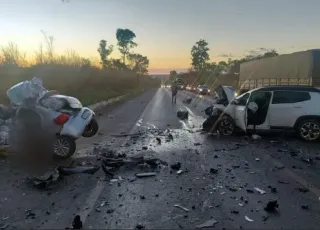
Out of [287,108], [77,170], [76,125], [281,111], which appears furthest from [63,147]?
[287,108]

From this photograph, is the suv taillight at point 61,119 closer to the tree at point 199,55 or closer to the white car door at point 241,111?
the white car door at point 241,111

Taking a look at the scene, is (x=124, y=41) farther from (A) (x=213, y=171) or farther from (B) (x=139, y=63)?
(A) (x=213, y=171)

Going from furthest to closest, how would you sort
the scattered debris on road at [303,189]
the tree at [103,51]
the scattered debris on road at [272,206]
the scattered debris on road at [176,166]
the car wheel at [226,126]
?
the tree at [103,51] < the car wheel at [226,126] < the scattered debris on road at [176,166] < the scattered debris on road at [303,189] < the scattered debris on road at [272,206]

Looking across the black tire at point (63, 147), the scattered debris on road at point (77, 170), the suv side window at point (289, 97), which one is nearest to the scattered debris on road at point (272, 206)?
the scattered debris on road at point (77, 170)

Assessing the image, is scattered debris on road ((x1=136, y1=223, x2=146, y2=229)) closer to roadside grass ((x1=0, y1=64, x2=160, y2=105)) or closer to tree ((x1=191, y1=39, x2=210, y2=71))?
roadside grass ((x1=0, y1=64, x2=160, y2=105))

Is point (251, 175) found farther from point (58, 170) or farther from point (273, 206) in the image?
point (58, 170)

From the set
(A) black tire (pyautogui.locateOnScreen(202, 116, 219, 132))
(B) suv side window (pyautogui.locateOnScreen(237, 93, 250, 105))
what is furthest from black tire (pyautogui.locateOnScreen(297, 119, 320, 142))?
(A) black tire (pyautogui.locateOnScreen(202, 116, 219, 132))

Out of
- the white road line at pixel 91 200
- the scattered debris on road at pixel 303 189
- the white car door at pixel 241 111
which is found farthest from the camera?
the white car door at pixel 241 111

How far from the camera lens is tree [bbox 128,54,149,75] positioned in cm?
11606

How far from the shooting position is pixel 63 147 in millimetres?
8469

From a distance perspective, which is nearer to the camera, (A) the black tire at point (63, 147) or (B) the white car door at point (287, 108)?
(A) the black tire at point (63, 147)

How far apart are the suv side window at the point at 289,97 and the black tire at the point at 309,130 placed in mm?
720

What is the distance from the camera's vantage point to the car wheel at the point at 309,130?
10781mm

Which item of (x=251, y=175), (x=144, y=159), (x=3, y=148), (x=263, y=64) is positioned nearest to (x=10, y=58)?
(x=263, y=64)
